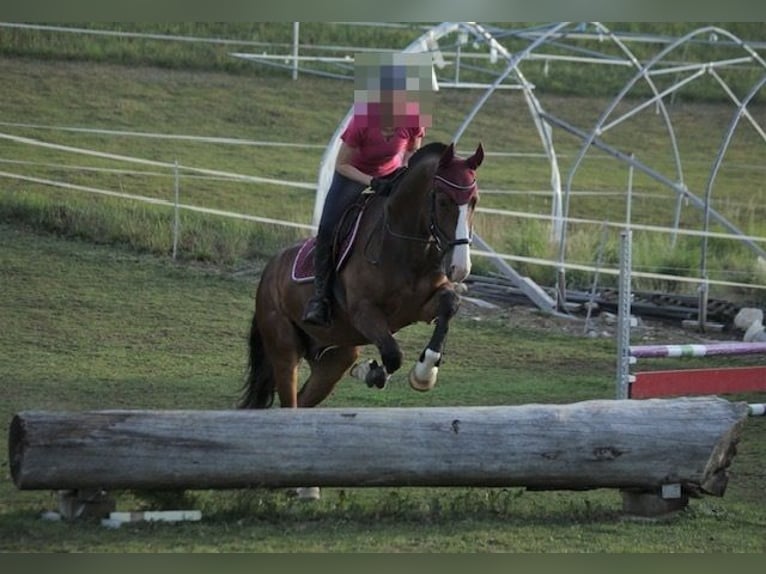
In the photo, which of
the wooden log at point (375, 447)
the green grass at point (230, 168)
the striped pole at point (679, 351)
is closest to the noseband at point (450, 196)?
the wooden log at point (375, 447)

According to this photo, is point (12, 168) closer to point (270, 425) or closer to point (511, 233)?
point (511, 233)

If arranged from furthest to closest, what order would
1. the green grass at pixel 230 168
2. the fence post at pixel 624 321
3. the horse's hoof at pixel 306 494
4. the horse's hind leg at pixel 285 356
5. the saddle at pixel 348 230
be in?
the green grass at pixel 230 168 < the fence post at pixel 624 321 < the horse's hind leg at pixel 285 356 < the saddle at pixel 348 230 < the horse's hoof at pixel 306 494

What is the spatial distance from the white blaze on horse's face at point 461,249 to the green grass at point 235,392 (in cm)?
93

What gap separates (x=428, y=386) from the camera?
6141 millimetres

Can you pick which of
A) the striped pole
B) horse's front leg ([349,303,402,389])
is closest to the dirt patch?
the striped pole

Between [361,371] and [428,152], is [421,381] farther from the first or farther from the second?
[428,152]

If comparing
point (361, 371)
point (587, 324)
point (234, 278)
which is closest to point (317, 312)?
point (361, 371)

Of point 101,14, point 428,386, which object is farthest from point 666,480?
point 101,14

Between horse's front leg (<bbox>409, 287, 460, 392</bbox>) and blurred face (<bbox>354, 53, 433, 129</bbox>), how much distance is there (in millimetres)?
771

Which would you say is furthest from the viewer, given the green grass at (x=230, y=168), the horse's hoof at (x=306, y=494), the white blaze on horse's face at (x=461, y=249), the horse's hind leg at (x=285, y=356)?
the green grass at (x=230, y=168)

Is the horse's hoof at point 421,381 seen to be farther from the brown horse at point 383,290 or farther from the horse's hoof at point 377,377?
the horse's hoof at point 377,377

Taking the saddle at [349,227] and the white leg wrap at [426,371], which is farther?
the saddle at [349,227]

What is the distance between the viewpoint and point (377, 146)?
652 centimetres

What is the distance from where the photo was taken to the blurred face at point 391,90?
634 cm
